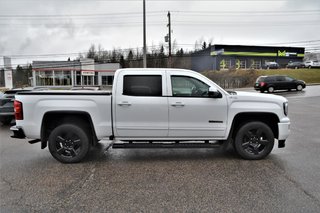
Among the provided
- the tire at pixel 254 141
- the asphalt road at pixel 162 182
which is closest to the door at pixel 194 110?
the tire at pixel 254 141

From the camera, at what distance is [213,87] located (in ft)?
16.6

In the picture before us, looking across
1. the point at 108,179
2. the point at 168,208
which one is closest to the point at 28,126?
the point at 108,179

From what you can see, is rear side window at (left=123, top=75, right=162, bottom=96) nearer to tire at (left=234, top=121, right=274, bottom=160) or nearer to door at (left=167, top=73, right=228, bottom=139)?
door at (left=167, top=73, right=228, bottom=139)

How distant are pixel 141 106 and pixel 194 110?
110 centimetres

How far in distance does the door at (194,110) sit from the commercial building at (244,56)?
48.8m

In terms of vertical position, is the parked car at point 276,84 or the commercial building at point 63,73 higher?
the commercial building at point 63,73

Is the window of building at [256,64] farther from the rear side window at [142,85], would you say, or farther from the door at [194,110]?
the rear side window at [142,85]

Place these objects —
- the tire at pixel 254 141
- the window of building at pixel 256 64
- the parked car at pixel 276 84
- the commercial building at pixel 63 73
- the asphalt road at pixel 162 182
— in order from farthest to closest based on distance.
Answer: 1. the window of building at pixel 256 64
2. the commercial building at pixel 63 73
3. the parked car at pixel 276 84
4. the tire at pixel 254 141
5. the asphalt road at pixel 162 182

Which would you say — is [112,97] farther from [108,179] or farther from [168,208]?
[168,208]

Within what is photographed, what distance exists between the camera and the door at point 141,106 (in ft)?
16.3

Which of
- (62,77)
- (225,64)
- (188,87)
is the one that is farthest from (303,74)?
(188,87)

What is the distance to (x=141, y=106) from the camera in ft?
16.3

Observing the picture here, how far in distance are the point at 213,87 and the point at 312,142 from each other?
3676mm

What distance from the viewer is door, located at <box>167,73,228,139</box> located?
5008 millimetres
